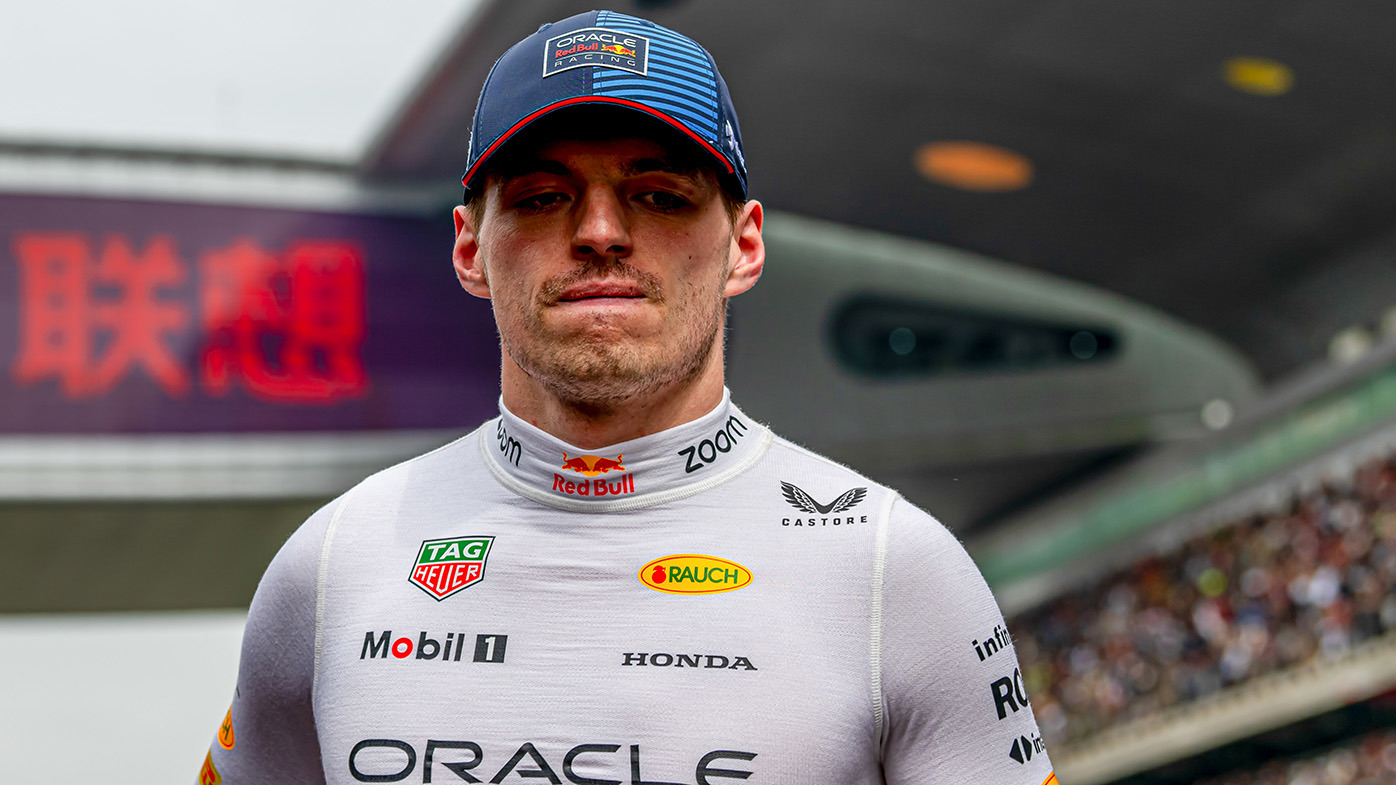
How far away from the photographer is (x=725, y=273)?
1759 mm

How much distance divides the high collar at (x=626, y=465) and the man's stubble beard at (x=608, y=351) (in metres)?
0.08

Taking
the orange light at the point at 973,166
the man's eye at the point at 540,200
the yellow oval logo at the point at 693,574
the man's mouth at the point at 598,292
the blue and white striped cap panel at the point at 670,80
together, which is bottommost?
the yellow oval logo at the point at 693,574

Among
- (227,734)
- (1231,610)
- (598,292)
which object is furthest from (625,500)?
(1231,610)

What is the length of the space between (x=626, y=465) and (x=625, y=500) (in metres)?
0.04

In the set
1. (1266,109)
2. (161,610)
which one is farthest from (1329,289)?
(161,610)

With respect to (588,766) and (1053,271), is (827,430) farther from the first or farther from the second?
(588,766)

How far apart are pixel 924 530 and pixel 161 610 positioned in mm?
25712

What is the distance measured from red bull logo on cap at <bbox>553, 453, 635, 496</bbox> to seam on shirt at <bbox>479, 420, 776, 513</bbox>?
13mm

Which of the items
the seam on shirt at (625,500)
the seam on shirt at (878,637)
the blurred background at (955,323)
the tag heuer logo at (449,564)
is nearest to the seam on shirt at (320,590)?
the tag heuer logo at (449,564)

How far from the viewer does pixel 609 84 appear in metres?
1.66

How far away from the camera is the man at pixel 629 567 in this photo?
162 cm

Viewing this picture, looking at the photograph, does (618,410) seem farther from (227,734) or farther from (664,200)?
(227,734)

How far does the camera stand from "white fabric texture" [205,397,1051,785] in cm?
161

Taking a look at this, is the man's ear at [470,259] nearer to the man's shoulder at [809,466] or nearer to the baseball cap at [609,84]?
the baseball cap at [609,84]
